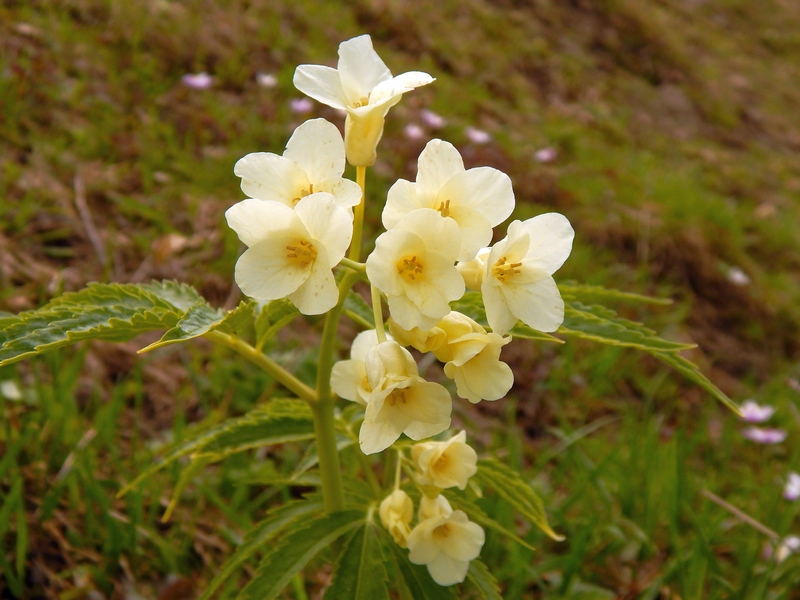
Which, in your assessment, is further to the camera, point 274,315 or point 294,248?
point 274,315

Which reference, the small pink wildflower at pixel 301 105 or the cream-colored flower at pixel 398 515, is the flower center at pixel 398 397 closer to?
the cream-colored flower at pixel 398 515

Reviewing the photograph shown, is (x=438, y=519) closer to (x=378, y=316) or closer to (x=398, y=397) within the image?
(x=398, y=397)

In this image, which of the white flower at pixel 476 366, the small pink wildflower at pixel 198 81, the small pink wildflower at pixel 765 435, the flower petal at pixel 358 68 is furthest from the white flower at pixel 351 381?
the small pink wildflower at pixel 198 81

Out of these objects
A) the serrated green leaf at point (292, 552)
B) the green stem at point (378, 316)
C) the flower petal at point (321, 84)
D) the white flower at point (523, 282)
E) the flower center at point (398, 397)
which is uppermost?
the flower petal at point (321, 84)

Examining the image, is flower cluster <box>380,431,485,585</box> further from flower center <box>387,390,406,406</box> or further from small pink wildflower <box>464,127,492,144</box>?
small pink wildflower <box>464,127,492,144</box>

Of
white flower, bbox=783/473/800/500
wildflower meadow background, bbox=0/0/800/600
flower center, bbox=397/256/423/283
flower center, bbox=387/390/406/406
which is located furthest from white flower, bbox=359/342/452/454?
white flower, bbox=783/473/800/500

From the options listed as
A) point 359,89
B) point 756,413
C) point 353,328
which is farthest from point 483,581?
point 756,413

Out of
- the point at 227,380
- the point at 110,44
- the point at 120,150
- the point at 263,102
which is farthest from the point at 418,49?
the point at 227,380

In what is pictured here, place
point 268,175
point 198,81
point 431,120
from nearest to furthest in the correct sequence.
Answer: point 268,175 < point 198,81 < point 431,120
